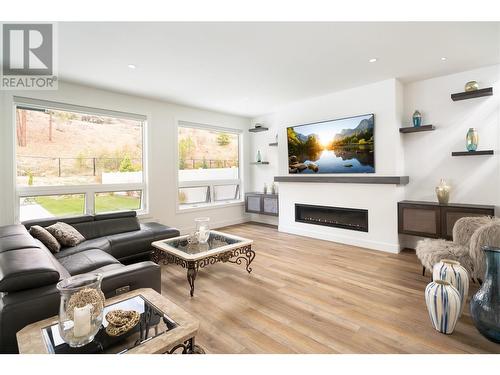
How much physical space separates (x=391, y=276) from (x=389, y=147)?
204cm

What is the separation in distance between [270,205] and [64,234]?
12.9 feet

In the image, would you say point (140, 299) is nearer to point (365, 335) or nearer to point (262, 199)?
point (365, 335)

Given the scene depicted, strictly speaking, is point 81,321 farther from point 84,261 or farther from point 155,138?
point 155,138

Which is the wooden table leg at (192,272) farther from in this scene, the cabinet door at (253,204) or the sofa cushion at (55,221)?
the cabinet door at (253,204)

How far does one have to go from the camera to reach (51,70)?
332 cm

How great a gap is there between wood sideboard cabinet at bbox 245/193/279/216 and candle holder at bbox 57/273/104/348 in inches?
182

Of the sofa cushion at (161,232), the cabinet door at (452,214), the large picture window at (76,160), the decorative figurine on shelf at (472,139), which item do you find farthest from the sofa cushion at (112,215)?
the decorative figurine on shelf at (472,139)

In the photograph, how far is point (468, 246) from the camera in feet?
8.77

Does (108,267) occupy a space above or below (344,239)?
above

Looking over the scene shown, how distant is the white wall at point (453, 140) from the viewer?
11.3 feet

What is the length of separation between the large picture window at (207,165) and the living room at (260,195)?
51 mm

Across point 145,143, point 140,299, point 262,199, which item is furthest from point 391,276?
point 145,143

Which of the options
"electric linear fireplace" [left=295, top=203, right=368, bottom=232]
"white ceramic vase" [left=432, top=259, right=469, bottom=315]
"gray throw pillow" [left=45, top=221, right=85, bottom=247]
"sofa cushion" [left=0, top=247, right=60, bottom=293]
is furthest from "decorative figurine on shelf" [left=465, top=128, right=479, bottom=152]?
"gray throw pillow" [left=45, top=221, right=85, bottom=247]

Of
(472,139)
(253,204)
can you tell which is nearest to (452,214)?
(472,139)
